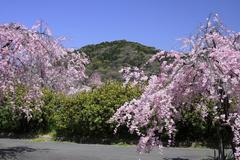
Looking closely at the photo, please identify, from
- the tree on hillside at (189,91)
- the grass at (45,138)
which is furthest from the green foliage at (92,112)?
the tree on hillside at (189,91)

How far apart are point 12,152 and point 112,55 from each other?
40.7 meters

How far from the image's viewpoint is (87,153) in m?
15.4

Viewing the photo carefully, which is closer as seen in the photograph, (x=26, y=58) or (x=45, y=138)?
(x=26, y=58)

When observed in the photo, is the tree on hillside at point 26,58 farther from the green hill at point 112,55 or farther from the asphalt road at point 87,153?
the green hill at point 112,55

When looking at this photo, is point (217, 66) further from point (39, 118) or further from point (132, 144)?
point (39, 118)

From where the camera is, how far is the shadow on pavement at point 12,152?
14797mm

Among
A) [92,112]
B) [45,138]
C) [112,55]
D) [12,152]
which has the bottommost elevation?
[12,152]

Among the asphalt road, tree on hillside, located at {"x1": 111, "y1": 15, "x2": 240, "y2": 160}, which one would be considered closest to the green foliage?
the asphalt road

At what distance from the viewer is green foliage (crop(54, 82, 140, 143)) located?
18594mm

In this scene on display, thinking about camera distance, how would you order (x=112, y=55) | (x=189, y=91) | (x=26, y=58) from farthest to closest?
(x=112, y=55) → (x=26, y=58) → (x=189, y=91)

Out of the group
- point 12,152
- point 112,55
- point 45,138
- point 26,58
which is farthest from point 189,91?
point 112,55

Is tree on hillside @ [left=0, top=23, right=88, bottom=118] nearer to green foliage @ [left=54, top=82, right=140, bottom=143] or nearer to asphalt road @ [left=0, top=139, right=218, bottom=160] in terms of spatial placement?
asphalt road @ [left=0, top=139, right=218, bottom=160]

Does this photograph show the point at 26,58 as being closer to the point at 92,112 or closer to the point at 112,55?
the point at 92,112

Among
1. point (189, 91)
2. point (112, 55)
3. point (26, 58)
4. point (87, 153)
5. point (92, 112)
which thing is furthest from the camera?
point (112, 55)
